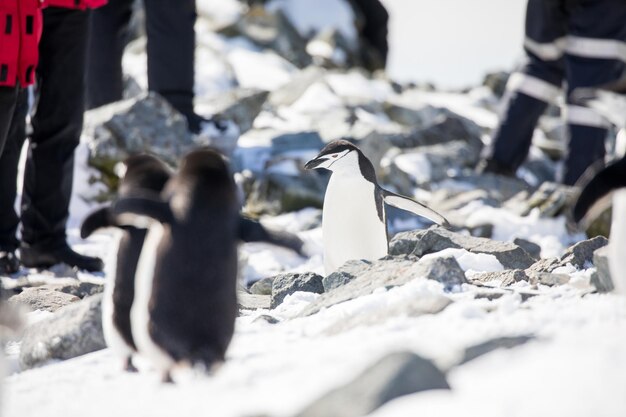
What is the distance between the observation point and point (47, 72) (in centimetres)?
429

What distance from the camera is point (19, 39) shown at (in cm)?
384

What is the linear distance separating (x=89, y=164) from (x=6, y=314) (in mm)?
4295

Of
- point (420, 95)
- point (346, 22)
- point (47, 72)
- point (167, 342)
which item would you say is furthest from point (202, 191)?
point (346, 22)

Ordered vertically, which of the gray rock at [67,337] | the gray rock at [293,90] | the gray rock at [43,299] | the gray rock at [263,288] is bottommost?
the gray rock at [293,90]

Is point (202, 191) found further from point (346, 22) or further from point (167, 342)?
point (346, 22)

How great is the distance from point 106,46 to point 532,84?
125 inches

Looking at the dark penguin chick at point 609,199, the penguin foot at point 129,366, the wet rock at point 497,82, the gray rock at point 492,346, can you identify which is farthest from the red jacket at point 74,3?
the wet rock at point 497,82

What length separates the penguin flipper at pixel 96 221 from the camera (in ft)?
7.51

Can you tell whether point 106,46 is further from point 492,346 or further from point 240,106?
point 492,346

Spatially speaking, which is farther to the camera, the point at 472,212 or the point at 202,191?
the point at 472,212

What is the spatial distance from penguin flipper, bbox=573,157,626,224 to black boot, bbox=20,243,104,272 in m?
2.74

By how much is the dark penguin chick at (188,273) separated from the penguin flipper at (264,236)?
0.03 metres

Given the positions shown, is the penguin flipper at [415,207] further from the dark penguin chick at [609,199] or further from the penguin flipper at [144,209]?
the penguin flipper at [144,209]

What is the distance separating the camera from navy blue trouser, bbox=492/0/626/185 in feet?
21.3
